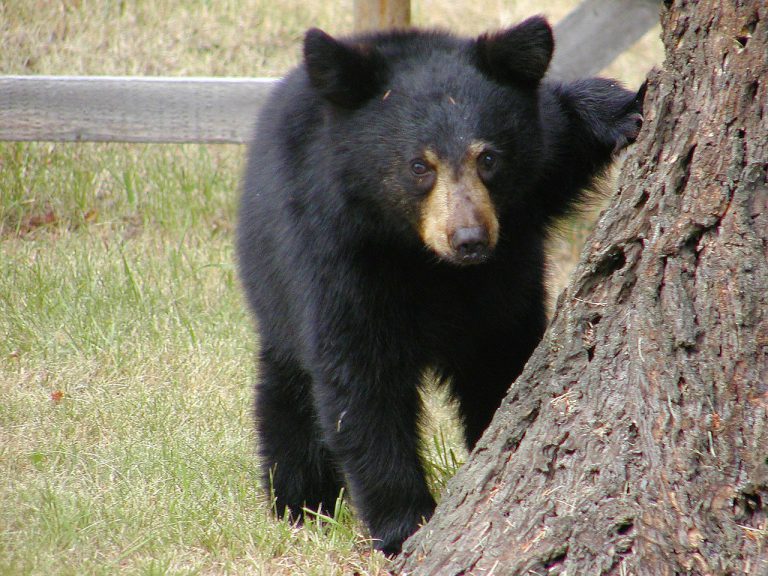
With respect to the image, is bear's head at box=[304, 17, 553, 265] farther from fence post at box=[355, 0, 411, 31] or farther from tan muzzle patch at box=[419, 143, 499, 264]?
fence post at box=[355, 0, 411, 31]

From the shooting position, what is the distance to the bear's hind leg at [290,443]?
14.2 ft

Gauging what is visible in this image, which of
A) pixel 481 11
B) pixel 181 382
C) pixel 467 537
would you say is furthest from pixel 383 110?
pixel 481 11

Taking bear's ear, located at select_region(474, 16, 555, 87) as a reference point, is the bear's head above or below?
below

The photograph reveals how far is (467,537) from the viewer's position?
3221mm

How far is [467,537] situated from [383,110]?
151 cm

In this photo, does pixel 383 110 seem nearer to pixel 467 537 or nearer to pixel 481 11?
pixel 467 537

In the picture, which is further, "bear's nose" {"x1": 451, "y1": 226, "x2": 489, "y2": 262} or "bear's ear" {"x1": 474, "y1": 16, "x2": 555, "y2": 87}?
"bear's ear" {"x1": 474, "y1": 16, "x2": 555, "y2": 87}

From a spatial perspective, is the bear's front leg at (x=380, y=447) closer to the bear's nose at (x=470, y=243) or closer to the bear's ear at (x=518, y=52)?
the bear's nose at (x=470, y=243)

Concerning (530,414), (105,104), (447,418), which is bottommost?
(447,418)

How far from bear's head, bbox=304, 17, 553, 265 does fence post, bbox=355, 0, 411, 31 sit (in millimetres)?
3150

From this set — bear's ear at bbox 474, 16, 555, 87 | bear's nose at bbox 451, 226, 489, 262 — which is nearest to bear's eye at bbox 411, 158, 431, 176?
bear's nose at bbox 451, 226, 489, 262

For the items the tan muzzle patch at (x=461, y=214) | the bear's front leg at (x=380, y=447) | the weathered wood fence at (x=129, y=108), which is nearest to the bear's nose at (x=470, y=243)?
the tan muzzle patch at (x=461, y=214)

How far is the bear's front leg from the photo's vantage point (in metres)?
3.67

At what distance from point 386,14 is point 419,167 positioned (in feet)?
11.7
